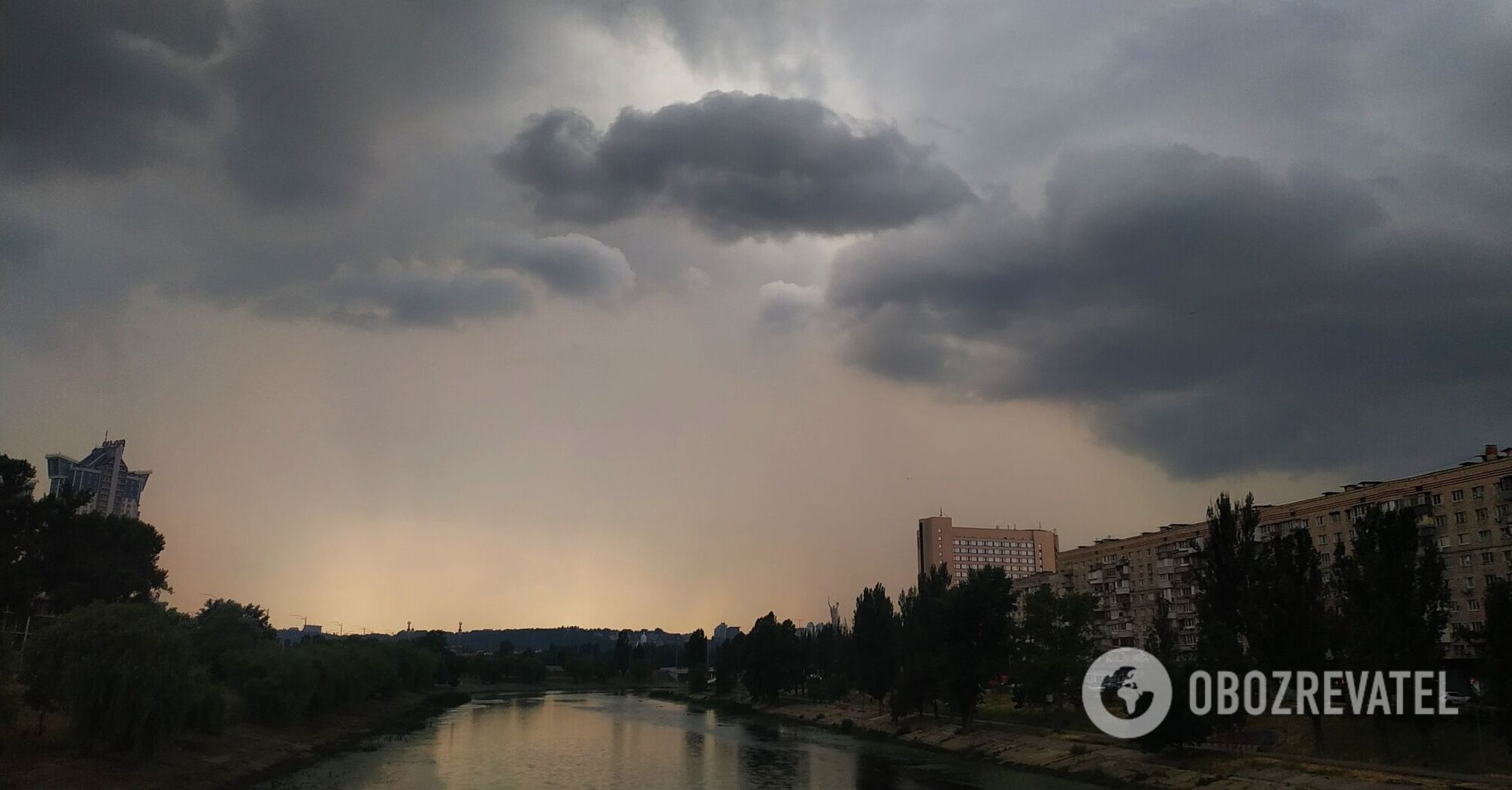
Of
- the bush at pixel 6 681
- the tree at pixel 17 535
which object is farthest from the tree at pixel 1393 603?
the tree at pixel 17 535

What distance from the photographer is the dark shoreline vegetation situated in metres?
49.6

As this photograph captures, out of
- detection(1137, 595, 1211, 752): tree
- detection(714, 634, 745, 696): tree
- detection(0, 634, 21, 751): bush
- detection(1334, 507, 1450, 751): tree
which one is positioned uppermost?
detection(1334, 507, 1450, 751): tree

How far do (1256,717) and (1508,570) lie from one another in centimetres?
2812

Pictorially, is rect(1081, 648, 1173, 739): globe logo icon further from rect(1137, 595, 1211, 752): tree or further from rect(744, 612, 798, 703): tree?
rect(744, 612, 798, 703): tree

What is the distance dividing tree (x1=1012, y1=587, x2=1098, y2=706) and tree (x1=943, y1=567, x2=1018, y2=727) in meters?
2.15

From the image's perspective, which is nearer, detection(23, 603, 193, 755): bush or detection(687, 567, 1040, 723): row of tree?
detection(23, 603, 193, 755): bush

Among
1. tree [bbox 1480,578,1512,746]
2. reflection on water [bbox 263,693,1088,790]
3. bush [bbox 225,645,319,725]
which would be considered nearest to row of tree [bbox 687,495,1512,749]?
tree [bbox 1480,578,1512,746]

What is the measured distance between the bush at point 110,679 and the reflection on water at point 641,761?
352 inches

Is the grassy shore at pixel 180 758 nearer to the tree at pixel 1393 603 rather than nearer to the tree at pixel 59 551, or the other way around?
the tree at pixel 59 551

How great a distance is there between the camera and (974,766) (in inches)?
2891

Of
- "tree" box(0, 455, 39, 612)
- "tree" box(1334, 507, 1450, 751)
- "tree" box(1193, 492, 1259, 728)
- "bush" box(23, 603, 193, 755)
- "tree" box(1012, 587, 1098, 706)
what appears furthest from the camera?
"tree" box(0, 455, 39, 612)

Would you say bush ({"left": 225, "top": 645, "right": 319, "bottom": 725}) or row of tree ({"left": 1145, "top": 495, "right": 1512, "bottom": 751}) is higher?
row of tree ({"left": 1145, "top": 495, "right": 1512, "bottom": 751})

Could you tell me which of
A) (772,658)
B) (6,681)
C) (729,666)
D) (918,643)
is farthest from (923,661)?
(729,666)

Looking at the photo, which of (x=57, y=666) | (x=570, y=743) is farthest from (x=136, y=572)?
(x=57, y=666)
